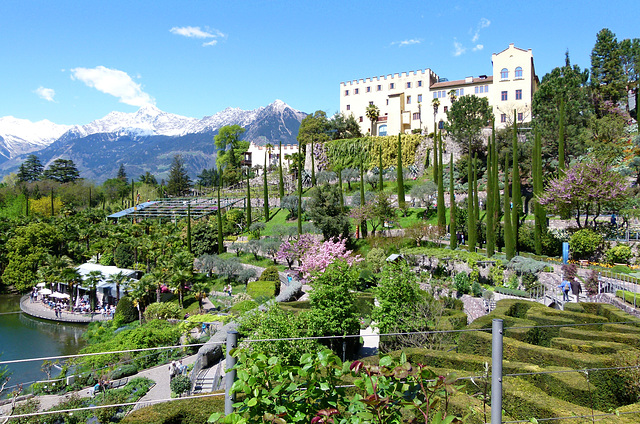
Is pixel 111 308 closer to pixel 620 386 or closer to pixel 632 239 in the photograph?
pixel 620 386

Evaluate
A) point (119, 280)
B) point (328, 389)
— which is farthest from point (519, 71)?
point (328, 389)

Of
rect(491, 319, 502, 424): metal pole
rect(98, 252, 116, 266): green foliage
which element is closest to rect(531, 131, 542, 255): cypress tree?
rect(491, 319, 502, 424): metal pole

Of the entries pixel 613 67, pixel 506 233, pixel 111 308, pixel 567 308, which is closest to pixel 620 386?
pixel 567 308

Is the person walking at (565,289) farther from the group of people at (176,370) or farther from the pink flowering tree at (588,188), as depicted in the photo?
the group of people at (176,370)

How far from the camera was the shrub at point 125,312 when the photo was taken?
28806mm

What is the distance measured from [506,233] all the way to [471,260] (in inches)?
154

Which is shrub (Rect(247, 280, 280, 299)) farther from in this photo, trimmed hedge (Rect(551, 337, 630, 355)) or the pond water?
trimmed hedge (Rect(551, 337, 630, 355))

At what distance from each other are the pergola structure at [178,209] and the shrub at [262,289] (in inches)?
930

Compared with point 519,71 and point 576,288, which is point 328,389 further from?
→ point 519,71

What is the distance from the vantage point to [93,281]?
110 feet

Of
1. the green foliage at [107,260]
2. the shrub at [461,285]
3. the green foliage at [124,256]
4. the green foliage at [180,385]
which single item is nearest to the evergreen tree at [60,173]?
the green foliage at [107,260]

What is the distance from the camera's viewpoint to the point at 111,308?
3300 centimetres

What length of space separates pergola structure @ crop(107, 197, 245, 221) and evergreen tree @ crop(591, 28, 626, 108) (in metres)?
45.7

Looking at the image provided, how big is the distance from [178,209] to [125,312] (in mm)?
29621
